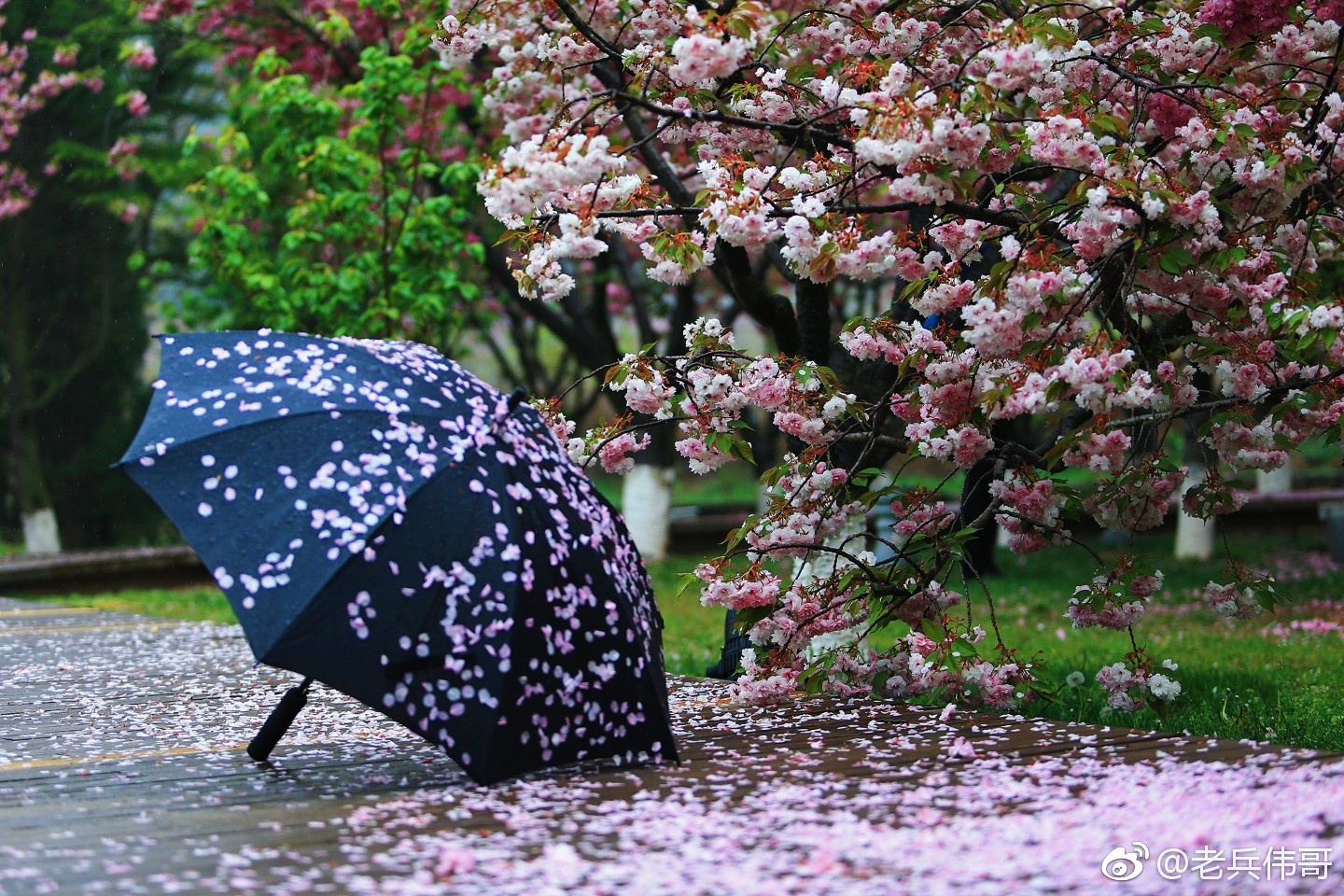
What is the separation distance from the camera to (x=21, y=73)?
15.1 meters

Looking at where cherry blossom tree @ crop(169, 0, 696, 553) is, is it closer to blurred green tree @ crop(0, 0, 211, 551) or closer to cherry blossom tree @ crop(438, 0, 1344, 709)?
blurred green tree @ crop(0, 0, 211, 551)

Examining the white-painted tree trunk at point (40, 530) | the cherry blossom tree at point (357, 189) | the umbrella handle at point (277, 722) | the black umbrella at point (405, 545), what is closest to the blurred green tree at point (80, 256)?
the white-painted tree trunk at point (40, 530)

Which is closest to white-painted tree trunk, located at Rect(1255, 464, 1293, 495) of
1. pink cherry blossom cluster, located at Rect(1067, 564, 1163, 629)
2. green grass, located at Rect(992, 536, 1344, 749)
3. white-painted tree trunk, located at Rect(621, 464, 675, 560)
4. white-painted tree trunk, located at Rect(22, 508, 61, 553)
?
green grass, located at Rect(992, 536, 1344, 749)

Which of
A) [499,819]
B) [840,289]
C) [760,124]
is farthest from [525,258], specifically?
[840,289]

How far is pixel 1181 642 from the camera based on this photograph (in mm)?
8734

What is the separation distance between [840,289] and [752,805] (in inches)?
635

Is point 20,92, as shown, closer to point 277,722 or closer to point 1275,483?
point 277,722

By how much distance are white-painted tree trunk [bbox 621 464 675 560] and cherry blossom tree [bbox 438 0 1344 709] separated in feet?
24.9

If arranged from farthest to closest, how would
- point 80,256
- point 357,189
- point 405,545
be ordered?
point 80,256
point 357,189
point 405,545

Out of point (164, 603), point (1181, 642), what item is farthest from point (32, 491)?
point (1181, 642)

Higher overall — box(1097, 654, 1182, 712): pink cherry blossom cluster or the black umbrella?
the black umbrella

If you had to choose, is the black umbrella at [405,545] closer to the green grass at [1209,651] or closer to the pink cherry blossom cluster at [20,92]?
the green grass at [1209,651]

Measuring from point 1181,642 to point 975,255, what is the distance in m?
4.48

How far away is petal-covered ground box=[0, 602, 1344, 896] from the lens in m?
3.21
